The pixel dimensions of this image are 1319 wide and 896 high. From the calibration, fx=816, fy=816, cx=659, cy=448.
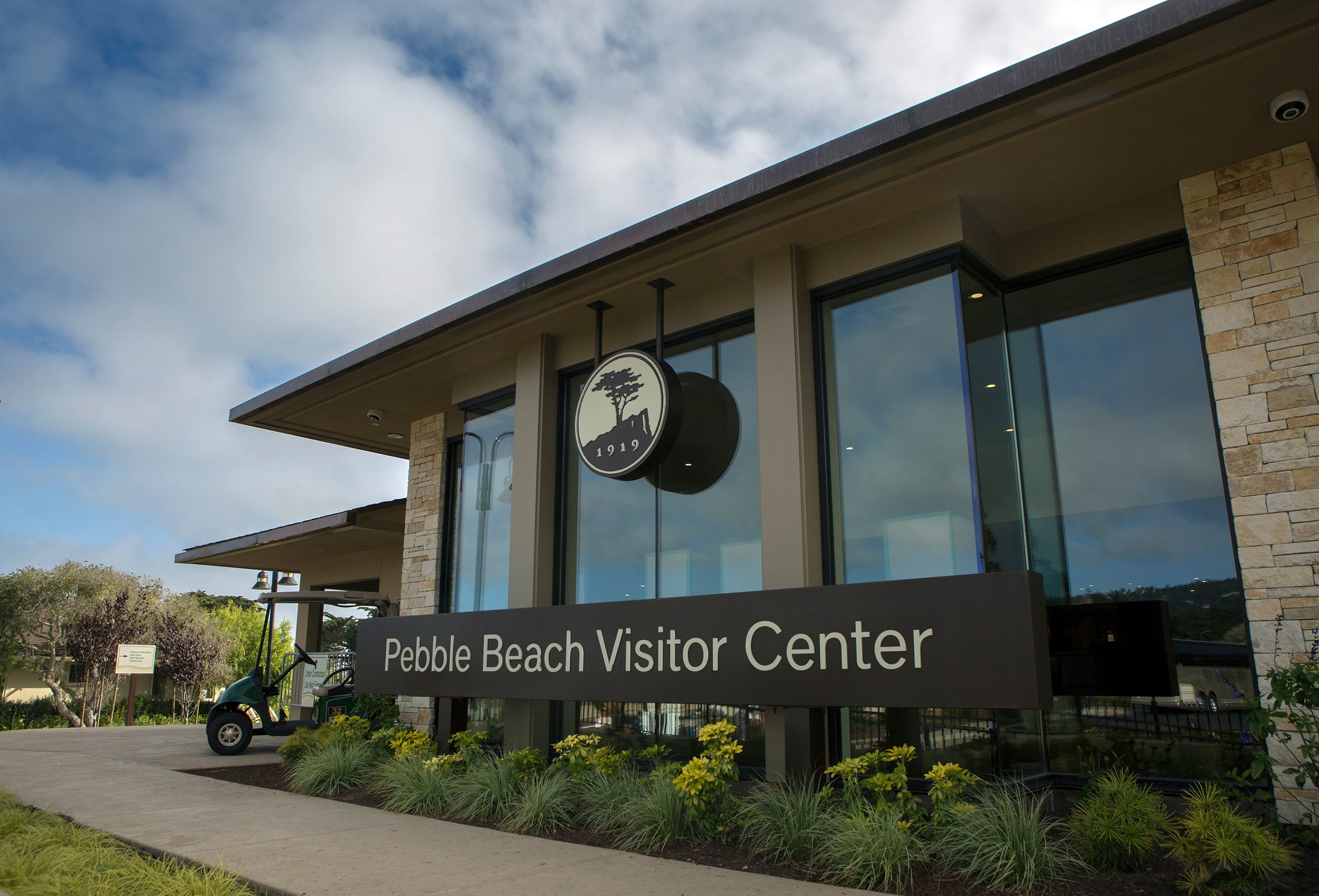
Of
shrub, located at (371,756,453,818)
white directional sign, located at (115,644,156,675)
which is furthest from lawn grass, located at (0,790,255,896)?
white directional sign, located at (115,644,156,675)

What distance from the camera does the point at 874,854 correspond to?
4301 millimetres

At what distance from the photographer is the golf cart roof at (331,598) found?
12.0 meters

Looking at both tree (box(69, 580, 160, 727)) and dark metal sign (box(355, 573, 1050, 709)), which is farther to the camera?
tree (box(69, 580, 160, 727))

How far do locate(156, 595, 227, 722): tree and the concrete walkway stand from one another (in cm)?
1781

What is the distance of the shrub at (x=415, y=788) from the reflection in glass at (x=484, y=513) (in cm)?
225

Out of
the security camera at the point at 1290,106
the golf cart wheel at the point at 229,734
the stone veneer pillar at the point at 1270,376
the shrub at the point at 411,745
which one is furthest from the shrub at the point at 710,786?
the golf cart wheel at the point at 229,734

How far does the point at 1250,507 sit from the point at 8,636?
1062 inches

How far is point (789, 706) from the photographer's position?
5816mm

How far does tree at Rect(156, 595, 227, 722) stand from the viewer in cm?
2442

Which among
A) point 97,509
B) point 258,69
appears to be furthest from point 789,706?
point 97,509

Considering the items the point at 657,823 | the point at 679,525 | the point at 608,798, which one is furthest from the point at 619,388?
the point at 657,823

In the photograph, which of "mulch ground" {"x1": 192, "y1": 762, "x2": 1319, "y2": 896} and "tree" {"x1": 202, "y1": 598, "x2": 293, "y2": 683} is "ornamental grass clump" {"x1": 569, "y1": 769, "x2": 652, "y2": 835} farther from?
"tree" {"x1": 202, "y1": 598, "x2": 293, "y2": 683}

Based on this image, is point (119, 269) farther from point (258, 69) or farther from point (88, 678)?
point (88, 678)

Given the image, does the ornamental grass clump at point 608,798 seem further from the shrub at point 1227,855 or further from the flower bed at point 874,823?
the shrub at point 1227,855
